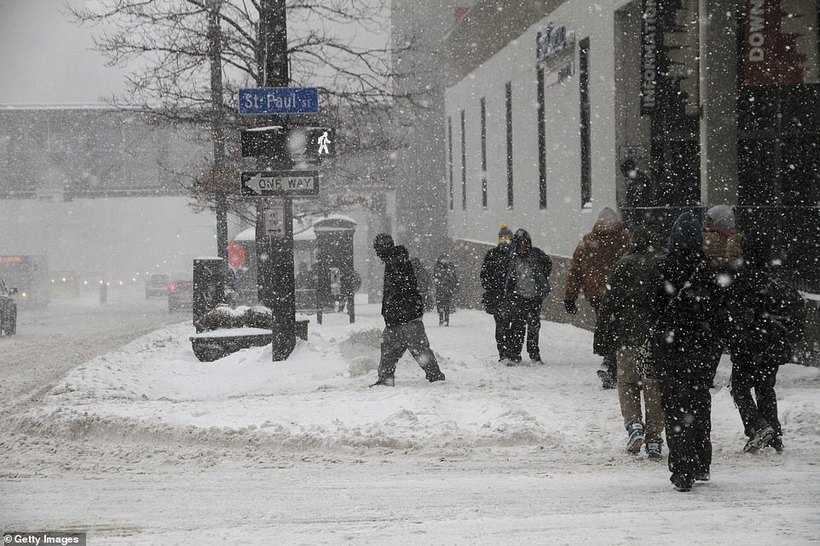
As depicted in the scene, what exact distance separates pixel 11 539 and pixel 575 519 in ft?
10.7

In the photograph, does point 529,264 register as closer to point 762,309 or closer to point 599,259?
point 599,259

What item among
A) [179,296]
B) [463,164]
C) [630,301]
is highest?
[463,164]

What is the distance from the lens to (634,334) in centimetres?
776

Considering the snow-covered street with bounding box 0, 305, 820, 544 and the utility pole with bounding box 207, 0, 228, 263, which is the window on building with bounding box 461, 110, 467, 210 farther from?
the snow-covered street with bounding box 0, 305, 820, 544

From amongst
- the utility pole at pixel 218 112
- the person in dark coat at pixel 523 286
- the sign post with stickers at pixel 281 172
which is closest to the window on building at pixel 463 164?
the utility pole at pixel 218 112

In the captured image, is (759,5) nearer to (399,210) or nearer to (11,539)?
(11,539)

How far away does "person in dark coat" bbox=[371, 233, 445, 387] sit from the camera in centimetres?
1107

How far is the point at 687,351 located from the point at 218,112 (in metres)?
→ 14.2

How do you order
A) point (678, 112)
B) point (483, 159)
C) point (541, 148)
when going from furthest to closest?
1. point (483, 159)
2. point (541, 148)
3. point (678, 112)

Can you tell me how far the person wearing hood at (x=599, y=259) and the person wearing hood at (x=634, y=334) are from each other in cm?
340

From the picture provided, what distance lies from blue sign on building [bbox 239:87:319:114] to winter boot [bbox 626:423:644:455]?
6356 mm

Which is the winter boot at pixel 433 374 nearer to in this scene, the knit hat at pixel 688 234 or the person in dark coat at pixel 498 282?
the person in dark coat at pixel 498 282

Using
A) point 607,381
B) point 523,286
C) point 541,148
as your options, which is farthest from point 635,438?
point 541,148

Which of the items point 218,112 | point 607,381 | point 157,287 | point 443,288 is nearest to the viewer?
point 607,381
